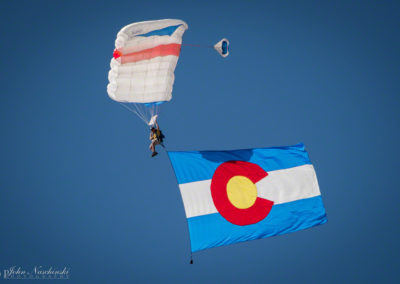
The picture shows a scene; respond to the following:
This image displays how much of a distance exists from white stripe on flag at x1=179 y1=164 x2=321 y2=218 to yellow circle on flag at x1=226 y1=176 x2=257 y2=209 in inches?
11.1

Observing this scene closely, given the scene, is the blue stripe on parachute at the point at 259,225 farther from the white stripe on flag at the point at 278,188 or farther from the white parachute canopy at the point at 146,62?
the white parachute canopy at the point at 146,62

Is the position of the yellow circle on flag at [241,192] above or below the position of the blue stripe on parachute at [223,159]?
below

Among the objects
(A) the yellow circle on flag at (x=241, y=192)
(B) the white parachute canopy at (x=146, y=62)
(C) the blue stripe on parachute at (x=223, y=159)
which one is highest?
(B) the white parachute canopy at (x=146, y=62)

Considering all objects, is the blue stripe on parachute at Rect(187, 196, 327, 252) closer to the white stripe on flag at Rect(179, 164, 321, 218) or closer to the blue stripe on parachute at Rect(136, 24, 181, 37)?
the white stripe on flag at Rect(179, 164, 321, 218)

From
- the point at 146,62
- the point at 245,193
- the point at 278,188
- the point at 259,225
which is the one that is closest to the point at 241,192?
the point at 245,193

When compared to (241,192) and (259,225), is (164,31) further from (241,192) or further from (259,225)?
(259,225)

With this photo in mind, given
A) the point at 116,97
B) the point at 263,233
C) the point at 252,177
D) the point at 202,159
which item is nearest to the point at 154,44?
the point at 116,97

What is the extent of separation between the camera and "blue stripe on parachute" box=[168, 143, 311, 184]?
16312mm

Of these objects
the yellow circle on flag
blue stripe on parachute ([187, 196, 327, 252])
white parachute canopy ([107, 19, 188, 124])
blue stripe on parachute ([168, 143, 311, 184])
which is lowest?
blue stripe on parachute ([187, 196, 327, 252])

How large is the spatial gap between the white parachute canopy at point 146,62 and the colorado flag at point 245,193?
7.10 feet

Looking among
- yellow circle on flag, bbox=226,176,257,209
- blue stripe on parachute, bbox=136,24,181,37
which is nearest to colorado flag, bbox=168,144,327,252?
yellow circle on flag, bbox=226,176,257,209

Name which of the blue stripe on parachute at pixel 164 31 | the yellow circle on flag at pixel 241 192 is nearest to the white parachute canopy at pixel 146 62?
the blue stripe on parachute at pixel 164 31

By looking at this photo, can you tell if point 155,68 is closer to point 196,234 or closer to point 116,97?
point 116,97

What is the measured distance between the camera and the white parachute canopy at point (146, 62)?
50.7 ft
